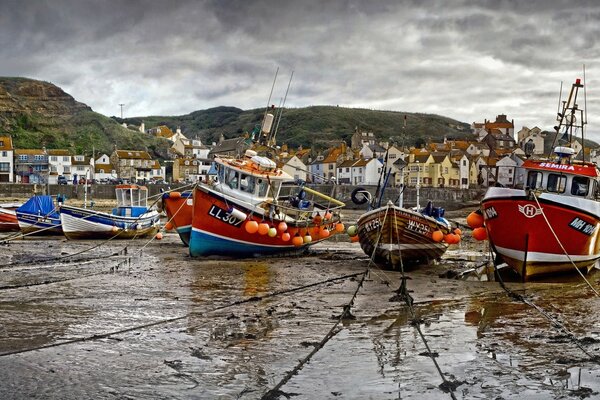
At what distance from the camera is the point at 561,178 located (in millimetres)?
14484

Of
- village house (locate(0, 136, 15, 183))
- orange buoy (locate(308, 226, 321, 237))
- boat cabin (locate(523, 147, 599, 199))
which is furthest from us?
village house (locate(0, 136, 15, 183))

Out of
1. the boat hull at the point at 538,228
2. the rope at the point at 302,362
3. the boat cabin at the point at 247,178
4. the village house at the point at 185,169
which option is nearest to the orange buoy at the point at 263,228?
the boat cabin at the point at 247,178

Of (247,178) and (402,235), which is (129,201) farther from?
(402,235)

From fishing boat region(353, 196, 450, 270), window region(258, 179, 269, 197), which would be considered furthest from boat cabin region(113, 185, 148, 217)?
fishing boat region(353, 196, 450, 270)

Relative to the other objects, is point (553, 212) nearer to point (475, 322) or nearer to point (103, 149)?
point (475, 322)

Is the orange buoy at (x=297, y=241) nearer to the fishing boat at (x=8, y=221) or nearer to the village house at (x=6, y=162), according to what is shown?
the fishing boat at (x=8, y=221)

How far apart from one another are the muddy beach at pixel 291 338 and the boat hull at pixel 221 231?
3744mm

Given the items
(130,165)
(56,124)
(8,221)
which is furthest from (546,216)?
(56,124)

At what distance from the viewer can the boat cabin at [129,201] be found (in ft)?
93.3

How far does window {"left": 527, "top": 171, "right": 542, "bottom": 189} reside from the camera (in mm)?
14562

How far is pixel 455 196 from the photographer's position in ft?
218

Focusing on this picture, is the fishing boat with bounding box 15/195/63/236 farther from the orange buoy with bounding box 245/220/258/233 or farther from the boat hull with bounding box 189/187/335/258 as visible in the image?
the orange buoy with bounding box 245/220/258/233

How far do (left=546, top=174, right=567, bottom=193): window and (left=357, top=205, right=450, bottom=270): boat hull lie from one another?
296 cm

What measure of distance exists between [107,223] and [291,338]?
68.4 ft
